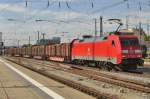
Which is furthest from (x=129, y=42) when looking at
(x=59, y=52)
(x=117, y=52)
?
(x=59, y=52)

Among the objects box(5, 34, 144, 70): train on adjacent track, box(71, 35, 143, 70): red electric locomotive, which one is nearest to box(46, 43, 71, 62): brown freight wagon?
box(5, 34, 144, 70): train on adjacent track

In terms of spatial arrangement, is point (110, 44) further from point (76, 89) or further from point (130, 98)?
point (130, 98)

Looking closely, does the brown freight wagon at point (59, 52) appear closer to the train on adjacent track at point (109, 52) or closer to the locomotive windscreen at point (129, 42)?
the train on adjacent track at point (109, 52)

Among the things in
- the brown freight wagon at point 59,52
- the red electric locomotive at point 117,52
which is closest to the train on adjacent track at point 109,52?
Result: the red electric locomotive at point 117,52

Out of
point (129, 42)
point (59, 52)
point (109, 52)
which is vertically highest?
point (129, 42)

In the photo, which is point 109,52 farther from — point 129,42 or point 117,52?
point 129,42

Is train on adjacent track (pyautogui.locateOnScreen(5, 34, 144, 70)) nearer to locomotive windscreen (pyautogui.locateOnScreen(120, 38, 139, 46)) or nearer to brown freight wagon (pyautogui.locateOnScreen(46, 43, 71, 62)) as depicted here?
locomotive windscreen (pyautogui.locateOnScreen(120, 38, 139, 46))

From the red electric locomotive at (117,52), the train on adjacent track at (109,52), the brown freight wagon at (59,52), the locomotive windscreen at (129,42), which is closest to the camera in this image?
the red electric locomotive at (117,52)

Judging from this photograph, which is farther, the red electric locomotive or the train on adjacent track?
the train on adjacent track

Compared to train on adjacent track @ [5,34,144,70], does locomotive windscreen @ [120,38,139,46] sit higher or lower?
higher

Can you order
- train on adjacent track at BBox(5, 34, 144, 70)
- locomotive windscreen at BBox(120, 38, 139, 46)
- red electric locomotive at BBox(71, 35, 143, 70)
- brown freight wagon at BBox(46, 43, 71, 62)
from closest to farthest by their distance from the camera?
red electric locomotive at BBox(71, 35, 143, 70), train on adjacent track at BBox(5, 34, 144, 70), locomotive windscreen at BBox(120, 38, 139, 46), brown freight wagon at BBox(46, 43, 71, 62)

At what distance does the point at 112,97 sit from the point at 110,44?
21.1 metres

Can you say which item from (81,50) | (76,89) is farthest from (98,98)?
(81,50)

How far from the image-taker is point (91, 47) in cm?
4116
